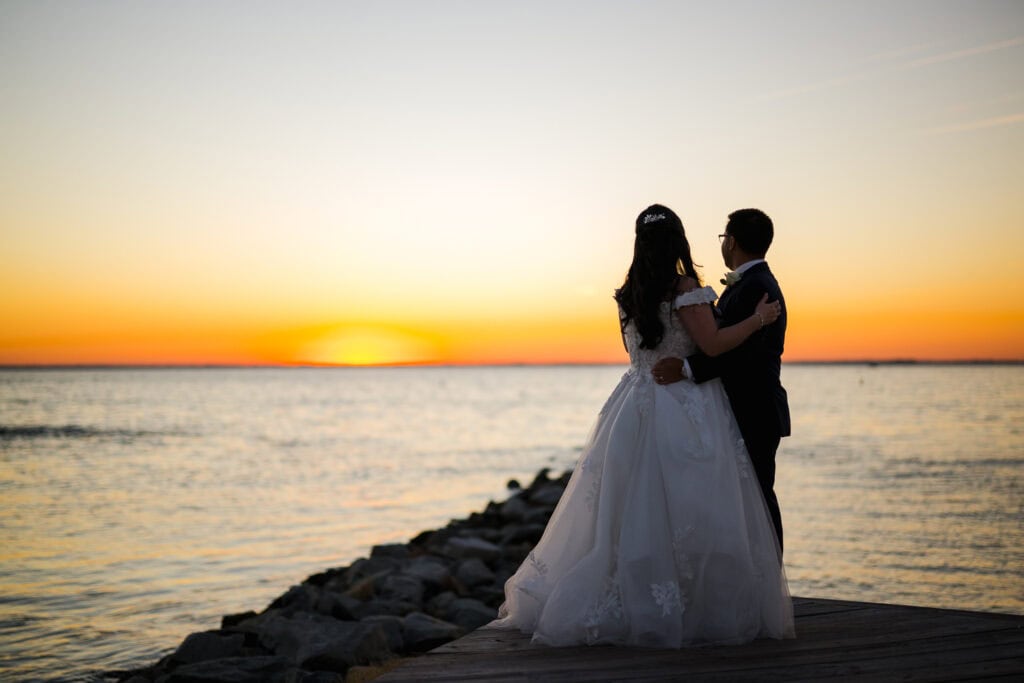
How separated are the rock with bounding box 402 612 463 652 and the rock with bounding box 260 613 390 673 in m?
0.37

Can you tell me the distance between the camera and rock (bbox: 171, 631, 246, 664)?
7980 millimetres

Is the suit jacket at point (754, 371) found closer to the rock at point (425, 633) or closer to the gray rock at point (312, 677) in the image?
the gray rock at point (312, 677)

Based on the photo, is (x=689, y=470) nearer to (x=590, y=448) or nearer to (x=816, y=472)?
(x=590, y=448)

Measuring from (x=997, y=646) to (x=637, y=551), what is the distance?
1948 mm

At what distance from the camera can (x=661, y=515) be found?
15.5 feet

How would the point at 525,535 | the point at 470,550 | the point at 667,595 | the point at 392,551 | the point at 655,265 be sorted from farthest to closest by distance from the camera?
the point at 525,535 → the point at 392,551 → the point at 470,550 → the point at 655,265 → the point at 667,595

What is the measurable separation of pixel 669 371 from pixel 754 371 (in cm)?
52

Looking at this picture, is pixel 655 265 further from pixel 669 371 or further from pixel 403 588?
pixel 403 588

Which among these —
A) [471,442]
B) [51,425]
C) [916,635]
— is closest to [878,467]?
[471,442]

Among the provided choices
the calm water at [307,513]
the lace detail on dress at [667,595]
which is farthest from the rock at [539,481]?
the lace detail on dress at [667,595]

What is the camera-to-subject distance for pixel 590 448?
5156 millimetres

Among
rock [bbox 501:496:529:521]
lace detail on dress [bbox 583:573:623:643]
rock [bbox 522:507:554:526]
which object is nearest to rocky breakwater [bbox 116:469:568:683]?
rock [bbox 522:507:554:526]

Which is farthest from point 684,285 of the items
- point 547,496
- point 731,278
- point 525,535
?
point 547,496

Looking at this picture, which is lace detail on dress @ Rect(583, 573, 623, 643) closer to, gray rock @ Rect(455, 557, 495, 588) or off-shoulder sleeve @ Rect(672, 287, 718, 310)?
off-shoulder sleeve @ Rect(672, 287, 718, 310)
